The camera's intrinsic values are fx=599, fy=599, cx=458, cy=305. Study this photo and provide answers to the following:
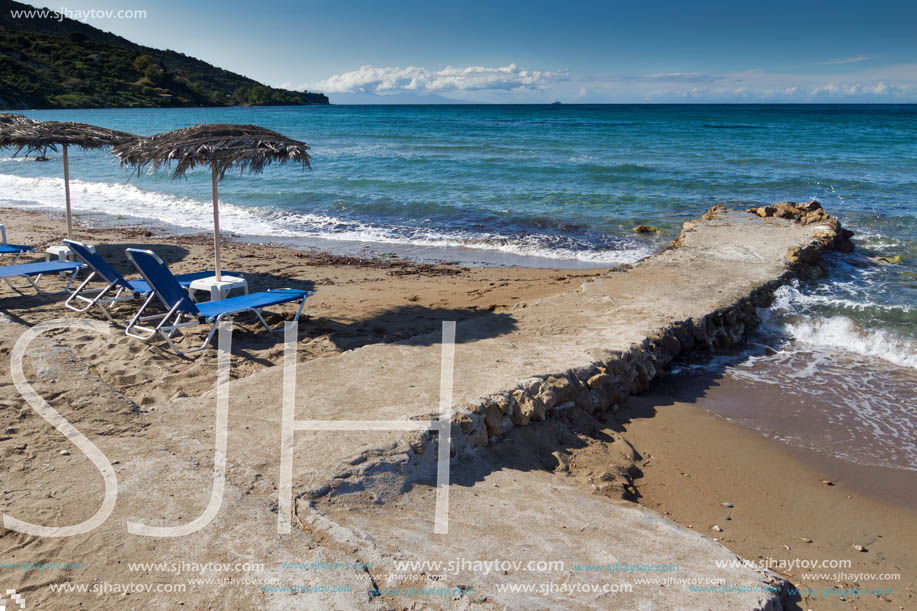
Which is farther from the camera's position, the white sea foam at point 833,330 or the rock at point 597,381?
the white sea foam at point 833,330

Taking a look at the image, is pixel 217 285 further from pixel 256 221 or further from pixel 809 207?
pixel 809 207

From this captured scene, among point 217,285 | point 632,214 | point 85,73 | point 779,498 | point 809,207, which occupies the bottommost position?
point 779,498

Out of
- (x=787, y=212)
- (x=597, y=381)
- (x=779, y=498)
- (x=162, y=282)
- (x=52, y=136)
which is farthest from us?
(x=787, y=212)

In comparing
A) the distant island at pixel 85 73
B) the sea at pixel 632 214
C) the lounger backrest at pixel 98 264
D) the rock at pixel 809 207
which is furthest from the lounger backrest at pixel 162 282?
the distant island at pixel 85 73

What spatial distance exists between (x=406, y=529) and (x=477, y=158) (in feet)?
77.0

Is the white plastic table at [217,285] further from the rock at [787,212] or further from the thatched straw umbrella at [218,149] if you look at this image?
the rock at [787,212]

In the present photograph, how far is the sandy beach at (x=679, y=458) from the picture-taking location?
3.52 meters

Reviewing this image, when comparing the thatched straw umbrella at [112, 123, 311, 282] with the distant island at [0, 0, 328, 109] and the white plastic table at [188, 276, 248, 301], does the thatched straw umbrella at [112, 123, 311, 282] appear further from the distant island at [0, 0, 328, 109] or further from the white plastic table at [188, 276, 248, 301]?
the distant island at [0, 0, 328, 109]

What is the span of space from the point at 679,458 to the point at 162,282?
186 inches

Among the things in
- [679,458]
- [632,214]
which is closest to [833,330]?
[679,458]

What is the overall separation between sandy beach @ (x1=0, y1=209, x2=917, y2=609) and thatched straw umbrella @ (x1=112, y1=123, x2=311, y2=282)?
1669 mm

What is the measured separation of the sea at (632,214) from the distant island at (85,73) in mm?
34122

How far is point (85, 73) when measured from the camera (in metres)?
62.4

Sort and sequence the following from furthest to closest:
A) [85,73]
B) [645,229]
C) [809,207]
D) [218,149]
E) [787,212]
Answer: [85,73], [645,229], [809,207], [787,212], [218,149]
